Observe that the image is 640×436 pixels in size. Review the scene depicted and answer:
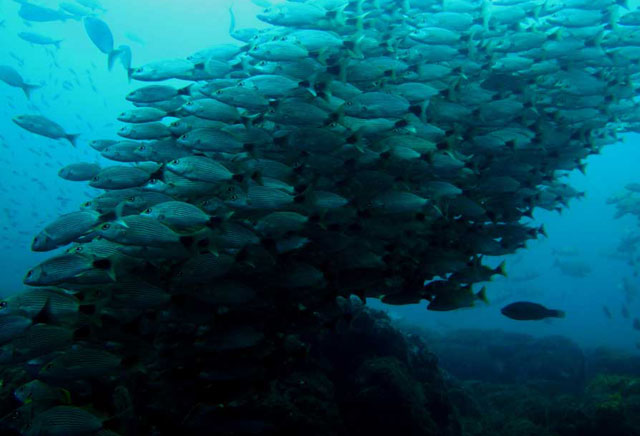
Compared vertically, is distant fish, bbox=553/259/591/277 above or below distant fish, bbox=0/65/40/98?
above

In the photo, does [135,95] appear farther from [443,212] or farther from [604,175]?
[604,175]

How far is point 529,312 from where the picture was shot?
261 inches

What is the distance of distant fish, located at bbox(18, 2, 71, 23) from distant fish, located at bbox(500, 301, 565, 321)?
50.3ft

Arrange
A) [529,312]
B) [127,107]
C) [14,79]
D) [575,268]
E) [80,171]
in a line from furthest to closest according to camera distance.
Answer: [127,107]
[575,268]
[14,79]
[529,312]
[80,171]

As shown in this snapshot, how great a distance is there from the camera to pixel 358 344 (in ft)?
27.0

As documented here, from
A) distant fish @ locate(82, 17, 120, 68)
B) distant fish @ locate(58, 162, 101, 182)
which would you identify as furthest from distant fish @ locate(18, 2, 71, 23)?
distant fish @ locate(58, 162, 101, 182)

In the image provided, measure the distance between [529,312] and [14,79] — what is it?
1288 cm

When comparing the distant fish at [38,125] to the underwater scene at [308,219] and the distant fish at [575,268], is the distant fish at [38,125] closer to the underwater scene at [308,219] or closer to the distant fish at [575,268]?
the underwater scene at [308,219]

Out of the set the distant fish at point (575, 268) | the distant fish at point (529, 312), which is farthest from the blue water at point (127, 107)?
the distant fish at point (529, 312)

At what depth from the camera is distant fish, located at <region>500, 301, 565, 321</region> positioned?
655 cm

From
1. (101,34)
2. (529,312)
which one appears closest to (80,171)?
(101,34)

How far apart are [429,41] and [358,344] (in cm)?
590

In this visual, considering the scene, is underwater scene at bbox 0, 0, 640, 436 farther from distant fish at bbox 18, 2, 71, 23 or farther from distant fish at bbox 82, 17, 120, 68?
distant fish at bbox 18, 2, 71, 23

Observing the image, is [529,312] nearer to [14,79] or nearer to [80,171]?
[80,171]
